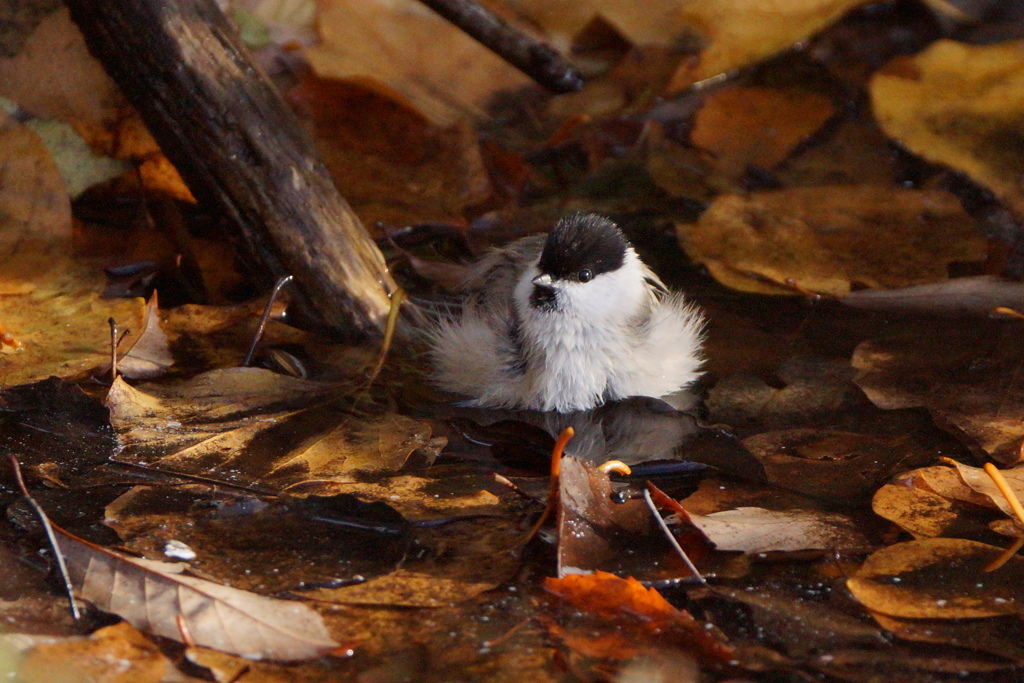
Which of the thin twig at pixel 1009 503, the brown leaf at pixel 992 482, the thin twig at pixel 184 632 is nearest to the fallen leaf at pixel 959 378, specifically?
the brown leaf at pixel 992 482

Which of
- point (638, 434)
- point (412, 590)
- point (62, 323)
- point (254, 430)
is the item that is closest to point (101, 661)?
point (412, 590)

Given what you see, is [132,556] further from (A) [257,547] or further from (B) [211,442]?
(B) [211,442]

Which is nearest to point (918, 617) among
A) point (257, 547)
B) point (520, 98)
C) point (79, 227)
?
point (257, 547)

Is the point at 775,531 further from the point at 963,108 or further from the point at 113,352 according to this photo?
the point at 963,108

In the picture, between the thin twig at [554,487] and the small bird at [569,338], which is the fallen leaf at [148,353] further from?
the thin twig at [554,487]

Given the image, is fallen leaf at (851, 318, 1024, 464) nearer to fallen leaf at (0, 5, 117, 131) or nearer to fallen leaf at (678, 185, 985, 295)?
fallen leaf at (678, 185, 985, 295)

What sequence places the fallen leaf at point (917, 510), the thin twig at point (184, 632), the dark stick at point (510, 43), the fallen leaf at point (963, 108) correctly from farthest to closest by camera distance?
the fallen leaf at point (963, 108) → the dark stick at point (510, 43) → the fallen leaf at point (917, 510) → the thin twig at point (184, 632)

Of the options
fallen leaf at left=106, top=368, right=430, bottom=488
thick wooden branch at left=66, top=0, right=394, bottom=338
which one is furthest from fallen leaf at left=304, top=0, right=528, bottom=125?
fallen leaf at left=106, top=368, right=430, bottom=488
